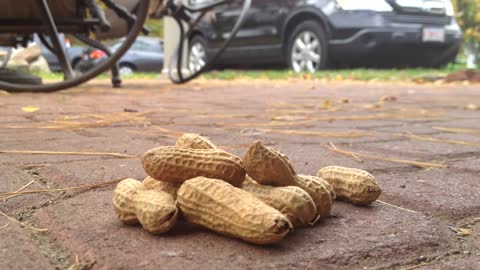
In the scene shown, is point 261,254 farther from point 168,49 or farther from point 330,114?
point 168,49

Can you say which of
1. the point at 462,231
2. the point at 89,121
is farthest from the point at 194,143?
the point at 89,121

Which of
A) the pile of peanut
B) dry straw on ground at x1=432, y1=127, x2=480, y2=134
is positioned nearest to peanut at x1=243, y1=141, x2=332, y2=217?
the pile of peanut

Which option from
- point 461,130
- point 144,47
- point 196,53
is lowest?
point 144,47

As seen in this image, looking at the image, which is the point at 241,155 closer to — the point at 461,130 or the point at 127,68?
the point at 461,130

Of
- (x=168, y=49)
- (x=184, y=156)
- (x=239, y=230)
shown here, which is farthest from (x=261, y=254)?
(x=168, y=49)

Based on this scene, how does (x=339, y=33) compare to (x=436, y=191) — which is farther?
(x=339, y=33)

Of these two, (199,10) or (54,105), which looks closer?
(54,105)

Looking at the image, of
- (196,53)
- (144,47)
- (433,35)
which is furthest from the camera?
(144,47)
